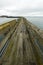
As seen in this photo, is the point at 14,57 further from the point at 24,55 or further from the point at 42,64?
the point at 42,64

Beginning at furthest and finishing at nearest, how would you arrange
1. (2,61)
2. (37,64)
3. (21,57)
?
(21,57) → (2,61) → (37,64)

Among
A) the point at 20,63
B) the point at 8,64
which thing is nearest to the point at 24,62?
the point at 20,63

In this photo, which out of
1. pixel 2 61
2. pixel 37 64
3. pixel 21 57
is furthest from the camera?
pixel 21 57

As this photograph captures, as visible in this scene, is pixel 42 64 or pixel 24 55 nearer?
pixel 42 64

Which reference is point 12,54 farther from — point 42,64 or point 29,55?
point 42,64

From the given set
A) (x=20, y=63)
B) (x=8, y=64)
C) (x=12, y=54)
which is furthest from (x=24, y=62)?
(x=12, y=54)

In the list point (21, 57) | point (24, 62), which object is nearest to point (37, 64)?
point (24, 62)

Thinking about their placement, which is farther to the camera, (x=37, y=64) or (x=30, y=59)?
(x=30, y=59)

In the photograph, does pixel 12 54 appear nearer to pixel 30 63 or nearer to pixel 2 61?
pixel 2 61
